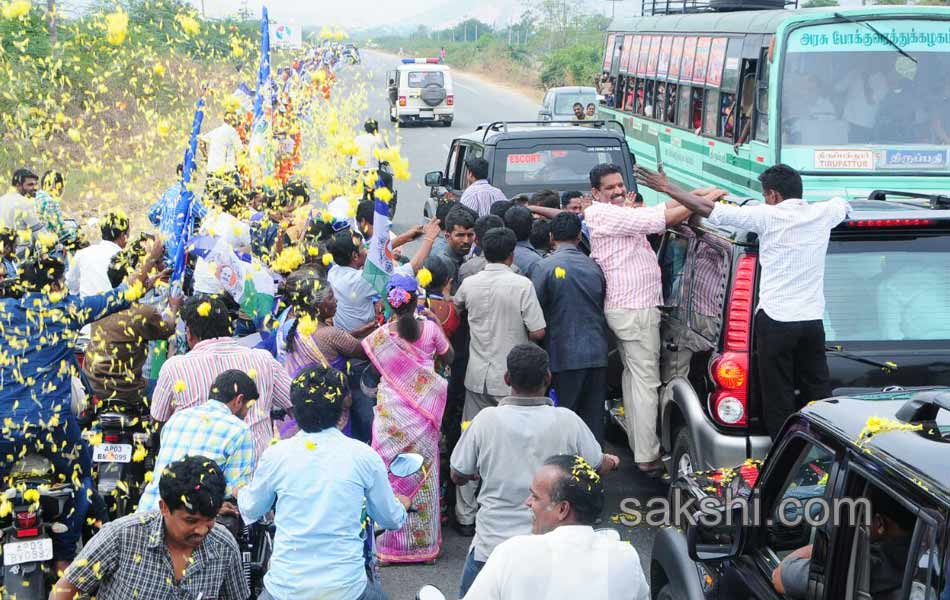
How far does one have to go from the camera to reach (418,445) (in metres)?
6.56

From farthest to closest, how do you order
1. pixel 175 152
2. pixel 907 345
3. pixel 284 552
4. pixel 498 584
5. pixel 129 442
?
1. pixel 175 152
2. pixel 129 442
3. pixel 907 345
4. pixel 284 552
5. pixel 498 584

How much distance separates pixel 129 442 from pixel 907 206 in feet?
15.2

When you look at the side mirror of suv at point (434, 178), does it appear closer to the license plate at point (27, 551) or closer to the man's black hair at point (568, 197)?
the man's black hair at point (568, 197)

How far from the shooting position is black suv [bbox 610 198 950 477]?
583 centimetres

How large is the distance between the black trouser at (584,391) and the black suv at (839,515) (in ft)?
8.22

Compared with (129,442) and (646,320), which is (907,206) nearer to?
(646,320)

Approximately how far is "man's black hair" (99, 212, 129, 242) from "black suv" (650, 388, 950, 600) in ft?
16.2

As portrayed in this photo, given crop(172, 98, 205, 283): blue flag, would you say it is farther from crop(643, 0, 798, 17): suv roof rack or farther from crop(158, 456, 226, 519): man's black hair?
crop(643, 0, 798, 17): suv roof rack

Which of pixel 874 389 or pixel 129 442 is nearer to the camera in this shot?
pixel 874 389

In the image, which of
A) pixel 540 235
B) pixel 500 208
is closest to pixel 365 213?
pixel 500 208

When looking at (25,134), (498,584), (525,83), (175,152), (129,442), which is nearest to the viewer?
(498,584)

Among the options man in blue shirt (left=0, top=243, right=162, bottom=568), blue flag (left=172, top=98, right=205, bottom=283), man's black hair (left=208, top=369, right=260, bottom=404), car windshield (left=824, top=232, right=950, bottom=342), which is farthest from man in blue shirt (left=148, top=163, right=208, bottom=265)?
car windshield (left=824, top=232, right=950, bottom=342)

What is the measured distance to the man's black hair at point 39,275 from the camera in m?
5.94

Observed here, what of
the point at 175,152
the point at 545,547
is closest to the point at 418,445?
the point at 545,547
